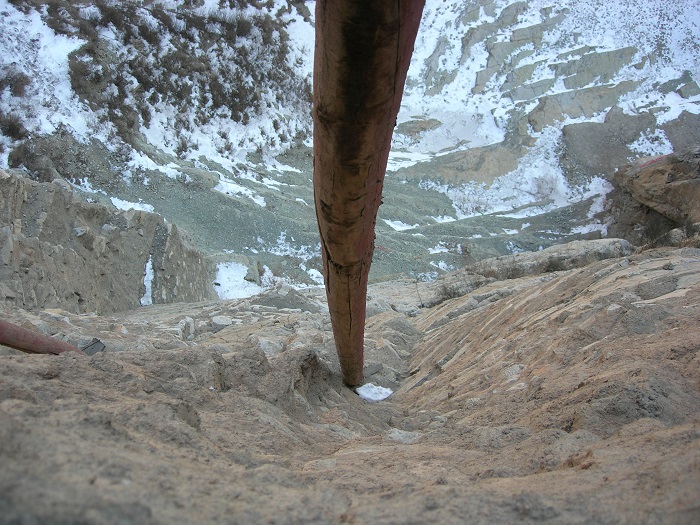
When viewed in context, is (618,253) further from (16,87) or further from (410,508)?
(16,87)

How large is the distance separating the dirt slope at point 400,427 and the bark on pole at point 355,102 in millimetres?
885

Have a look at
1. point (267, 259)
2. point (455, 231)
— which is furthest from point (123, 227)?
point (455, 231)

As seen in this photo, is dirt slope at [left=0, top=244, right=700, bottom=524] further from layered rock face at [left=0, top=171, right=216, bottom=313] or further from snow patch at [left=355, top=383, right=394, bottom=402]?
layered rock face at [left=0, top=171, right=216, bottom=313]

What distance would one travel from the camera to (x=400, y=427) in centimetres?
297

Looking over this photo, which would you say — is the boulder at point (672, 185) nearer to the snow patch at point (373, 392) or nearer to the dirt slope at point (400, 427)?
the dirt slope at point (400, 427)

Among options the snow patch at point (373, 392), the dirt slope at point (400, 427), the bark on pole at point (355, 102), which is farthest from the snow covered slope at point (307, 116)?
the bark on pole at point (355, 102)

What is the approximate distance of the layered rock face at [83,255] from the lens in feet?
20.3

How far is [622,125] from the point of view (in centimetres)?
2323

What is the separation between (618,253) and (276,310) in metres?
5.46

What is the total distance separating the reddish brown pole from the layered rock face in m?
3.40

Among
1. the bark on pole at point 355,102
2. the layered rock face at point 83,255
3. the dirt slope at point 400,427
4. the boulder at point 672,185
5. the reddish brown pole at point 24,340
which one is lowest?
the dirt slope at point 400,427

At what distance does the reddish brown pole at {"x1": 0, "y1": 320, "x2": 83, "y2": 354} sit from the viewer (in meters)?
2.47

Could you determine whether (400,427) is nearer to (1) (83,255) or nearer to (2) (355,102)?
(2) (355,102)

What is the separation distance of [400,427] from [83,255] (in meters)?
6.51
